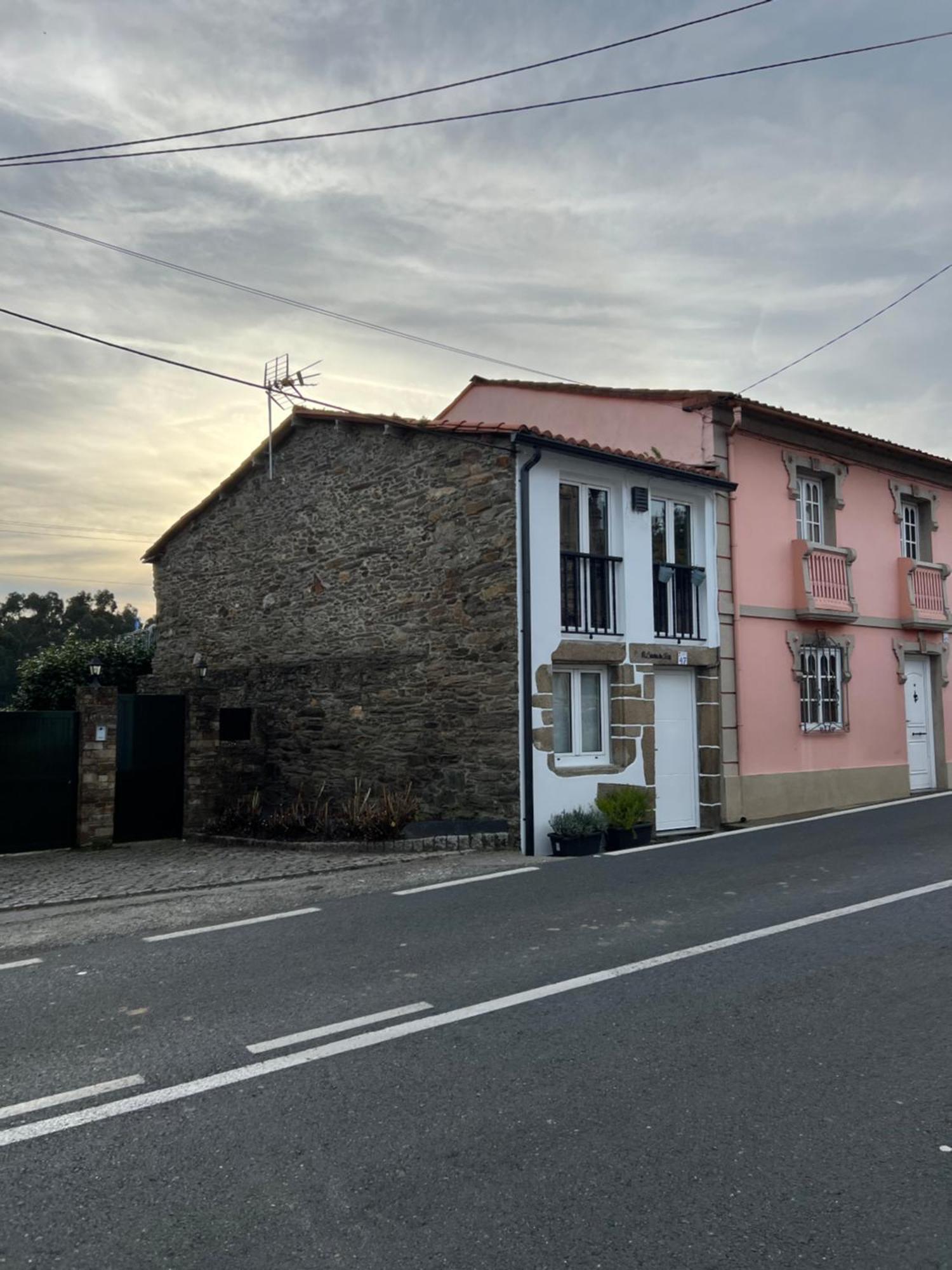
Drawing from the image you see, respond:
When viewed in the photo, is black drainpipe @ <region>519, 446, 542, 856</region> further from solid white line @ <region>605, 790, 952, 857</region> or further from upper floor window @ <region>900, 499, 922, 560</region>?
upper floor window @ <region>900, 499, 922, 560</region>

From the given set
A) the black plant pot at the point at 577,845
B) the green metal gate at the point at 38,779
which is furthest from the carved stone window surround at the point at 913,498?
the green metal gate at the point at 38,779

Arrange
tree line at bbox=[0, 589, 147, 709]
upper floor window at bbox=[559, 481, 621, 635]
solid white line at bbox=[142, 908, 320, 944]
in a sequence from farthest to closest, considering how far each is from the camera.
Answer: tree line at bbox=[0, 589, 147, 709]
upper floor window at bbox=[559, 481, 621, 635]
solid white line at bbox=[142, 908, 320, 944]

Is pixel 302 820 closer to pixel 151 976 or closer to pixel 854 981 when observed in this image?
pixel 151 976

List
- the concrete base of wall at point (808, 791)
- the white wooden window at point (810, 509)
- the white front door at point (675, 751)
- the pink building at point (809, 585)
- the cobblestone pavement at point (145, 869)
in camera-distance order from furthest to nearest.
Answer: the white wooden window at point (810, 509) < the pink building at point (809, 585) < the concrete base of wall at point (808, 791) < the white front door at point (675, 751) < the cobblestone pavement at point (145, 869)

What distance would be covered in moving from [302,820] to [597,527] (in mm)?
5606

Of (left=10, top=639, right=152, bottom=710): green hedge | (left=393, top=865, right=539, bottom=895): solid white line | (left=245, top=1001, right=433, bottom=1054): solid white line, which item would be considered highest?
(left=10, top=639, right=152, bottom=710): green hedge

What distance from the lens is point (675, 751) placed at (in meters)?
13.4

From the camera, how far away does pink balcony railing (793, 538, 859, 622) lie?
49.5 ft

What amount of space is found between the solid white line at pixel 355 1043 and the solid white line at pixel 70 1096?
130mm

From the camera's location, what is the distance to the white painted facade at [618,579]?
38.8 feet

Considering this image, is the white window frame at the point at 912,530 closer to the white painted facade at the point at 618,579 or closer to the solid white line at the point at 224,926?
the white painted facade at the point at 618,579

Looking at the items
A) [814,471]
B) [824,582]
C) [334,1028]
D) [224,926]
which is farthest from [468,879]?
[814,471]

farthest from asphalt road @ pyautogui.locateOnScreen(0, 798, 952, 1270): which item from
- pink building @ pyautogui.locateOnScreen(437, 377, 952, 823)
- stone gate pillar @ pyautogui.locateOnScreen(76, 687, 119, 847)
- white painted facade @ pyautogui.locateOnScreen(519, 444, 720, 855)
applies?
pink building @ pyautogui.locateOnScreen(437, 377, 952, 823)

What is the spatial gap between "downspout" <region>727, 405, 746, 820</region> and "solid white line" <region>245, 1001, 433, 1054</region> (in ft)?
30.8
